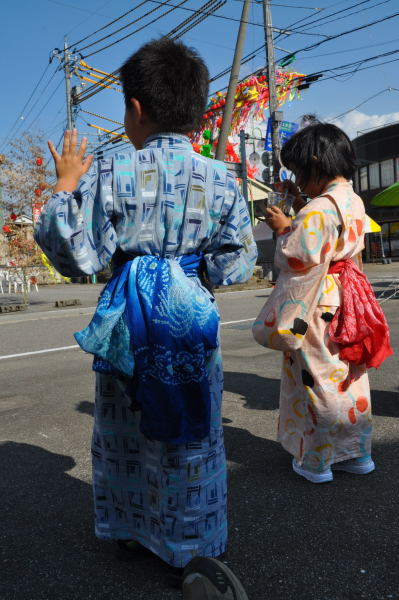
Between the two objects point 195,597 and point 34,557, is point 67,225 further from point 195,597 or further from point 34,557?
point 34,557

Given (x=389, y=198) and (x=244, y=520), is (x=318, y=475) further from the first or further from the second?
(x=389, y=198)

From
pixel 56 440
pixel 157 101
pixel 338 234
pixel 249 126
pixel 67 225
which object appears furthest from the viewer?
pixel 249 126

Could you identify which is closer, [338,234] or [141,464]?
[141,464]

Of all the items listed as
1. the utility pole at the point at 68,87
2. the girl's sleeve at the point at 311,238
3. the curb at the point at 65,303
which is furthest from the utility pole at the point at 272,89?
the girl's sleeve at the point at 311,238

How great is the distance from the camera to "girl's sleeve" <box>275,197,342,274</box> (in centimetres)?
198

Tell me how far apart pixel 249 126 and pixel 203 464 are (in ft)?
86.0

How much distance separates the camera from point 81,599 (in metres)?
1.50

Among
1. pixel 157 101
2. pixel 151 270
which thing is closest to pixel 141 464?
pixel 151 270

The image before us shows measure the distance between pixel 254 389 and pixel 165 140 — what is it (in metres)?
2.89

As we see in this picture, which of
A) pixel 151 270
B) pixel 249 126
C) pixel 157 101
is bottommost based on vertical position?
pixel 151 270

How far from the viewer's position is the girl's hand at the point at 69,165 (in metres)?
1.48

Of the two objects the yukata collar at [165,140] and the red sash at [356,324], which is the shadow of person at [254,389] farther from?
the yukata collar at [165,140]

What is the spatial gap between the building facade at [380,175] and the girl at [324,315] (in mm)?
31109

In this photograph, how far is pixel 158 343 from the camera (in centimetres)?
141
